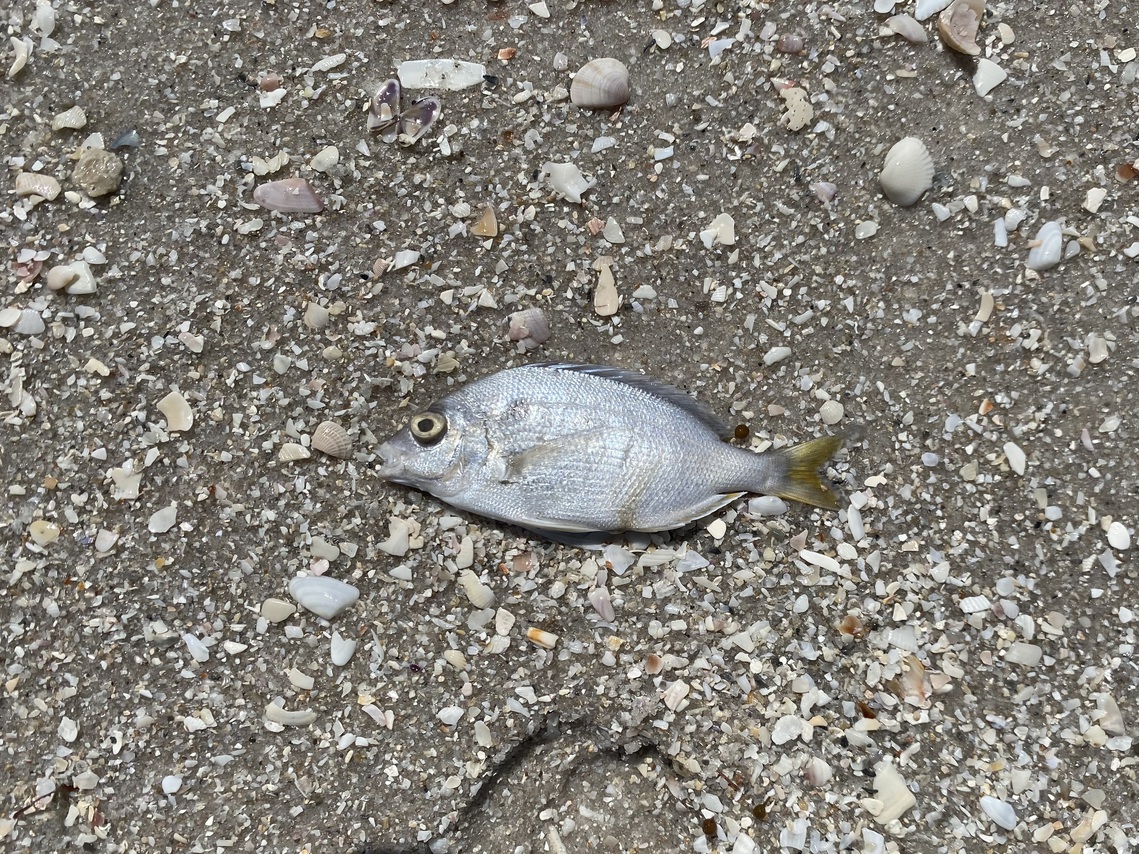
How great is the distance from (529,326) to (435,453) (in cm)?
56

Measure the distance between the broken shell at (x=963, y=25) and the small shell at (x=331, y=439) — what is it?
99.7 inches

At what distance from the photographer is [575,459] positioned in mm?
2410


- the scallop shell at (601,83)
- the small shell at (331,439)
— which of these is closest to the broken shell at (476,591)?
the small shell at (331,439)

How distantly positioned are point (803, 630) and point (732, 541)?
378 mm

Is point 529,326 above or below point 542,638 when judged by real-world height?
above

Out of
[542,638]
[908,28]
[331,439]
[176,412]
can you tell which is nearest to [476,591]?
[542,638]

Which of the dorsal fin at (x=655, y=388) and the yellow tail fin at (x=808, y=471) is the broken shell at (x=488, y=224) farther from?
the yellow tail fin at (x=808, y=471)

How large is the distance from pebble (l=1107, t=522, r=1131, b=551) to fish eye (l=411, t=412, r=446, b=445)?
89.6 inches

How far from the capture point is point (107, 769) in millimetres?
2355

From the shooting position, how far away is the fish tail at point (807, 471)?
2.41 metres

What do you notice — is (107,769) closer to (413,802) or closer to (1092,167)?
(413,802)

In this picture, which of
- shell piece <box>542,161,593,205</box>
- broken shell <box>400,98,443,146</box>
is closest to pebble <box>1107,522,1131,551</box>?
shell piece <box>542,161,593,205</box>

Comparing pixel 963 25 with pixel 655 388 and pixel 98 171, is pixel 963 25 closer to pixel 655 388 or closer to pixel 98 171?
pixel 655 388

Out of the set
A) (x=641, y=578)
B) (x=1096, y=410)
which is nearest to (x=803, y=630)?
(x=641, y=578)
